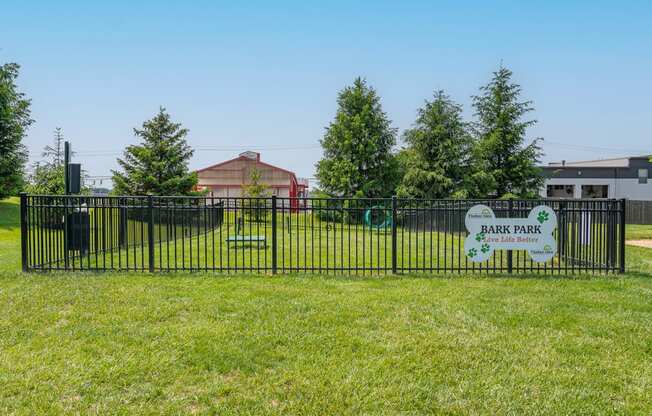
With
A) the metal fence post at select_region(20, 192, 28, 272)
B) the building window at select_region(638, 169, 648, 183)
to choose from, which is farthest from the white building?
the metal fence post at select_region(20, 192, 28, 272)

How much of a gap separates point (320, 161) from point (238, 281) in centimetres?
2064

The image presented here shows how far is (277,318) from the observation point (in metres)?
5.00

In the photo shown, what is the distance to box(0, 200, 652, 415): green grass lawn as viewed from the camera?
10.3 ft

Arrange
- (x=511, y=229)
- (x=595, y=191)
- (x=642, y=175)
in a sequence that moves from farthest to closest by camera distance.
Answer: (x=595, y=191), (x=642, y=175), (x=511, y=229)

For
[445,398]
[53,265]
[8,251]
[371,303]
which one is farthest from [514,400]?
[8,251]

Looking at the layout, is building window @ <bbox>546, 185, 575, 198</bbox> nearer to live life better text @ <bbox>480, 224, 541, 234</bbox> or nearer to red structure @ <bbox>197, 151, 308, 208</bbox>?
red structure @ <bbox>197, 151, 308, 208</bbox>

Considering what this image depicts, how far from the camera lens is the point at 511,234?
24.5 ft

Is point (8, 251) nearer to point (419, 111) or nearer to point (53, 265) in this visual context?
point (53, 265)

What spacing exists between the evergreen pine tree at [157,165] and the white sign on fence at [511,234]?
20.2 meters

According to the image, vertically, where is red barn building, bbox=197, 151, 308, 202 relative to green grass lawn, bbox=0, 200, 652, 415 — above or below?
above

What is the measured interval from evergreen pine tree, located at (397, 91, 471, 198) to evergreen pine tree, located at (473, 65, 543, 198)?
36.9 inches

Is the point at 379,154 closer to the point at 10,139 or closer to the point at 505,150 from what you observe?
the point at 505,150

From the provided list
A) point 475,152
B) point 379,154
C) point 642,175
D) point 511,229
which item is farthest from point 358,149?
point 642,175

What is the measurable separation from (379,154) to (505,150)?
7.39m
